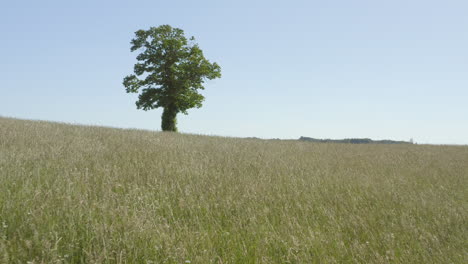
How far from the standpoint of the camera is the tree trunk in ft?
94.4

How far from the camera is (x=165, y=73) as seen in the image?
1139 inches

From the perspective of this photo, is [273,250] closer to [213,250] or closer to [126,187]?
[213,250]

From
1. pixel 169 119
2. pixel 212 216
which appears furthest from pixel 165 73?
pixel 212 216

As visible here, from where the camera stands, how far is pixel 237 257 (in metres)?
3.08

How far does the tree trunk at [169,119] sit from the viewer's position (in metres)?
28.8

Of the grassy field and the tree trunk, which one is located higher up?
the tree trunk

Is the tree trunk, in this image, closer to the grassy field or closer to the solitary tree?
the solitary tree

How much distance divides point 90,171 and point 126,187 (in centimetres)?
121

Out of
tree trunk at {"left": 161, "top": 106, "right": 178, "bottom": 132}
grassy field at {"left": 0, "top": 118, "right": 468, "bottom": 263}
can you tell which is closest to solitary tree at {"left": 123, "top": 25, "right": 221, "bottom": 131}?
tree trunk at {"left": 161, "top": 106, "right": 178, "bottom": 132}

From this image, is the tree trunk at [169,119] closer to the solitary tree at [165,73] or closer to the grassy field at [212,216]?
the solitary tree at [165,73]

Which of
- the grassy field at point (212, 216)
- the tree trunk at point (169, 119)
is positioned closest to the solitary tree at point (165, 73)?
the tree trunk at point (169, 119)

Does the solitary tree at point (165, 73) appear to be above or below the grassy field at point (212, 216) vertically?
above

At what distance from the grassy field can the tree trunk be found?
21.3 m

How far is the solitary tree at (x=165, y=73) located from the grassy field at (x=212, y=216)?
21.6 meters
